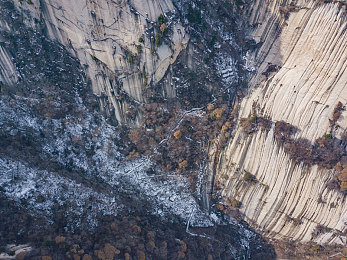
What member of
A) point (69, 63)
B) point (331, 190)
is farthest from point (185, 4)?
point (331, 190)

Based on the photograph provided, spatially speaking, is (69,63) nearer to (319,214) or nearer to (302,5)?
(302,5)

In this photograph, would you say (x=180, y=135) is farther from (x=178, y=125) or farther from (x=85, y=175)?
(x=85, y=175)

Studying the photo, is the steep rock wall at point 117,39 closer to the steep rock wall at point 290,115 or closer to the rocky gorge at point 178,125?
the rocky gorge at point 178,125

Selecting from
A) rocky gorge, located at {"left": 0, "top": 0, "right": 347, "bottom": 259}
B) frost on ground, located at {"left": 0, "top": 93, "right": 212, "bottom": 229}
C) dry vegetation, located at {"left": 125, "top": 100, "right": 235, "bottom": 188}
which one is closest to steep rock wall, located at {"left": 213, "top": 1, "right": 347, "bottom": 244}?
rocky gorge, located at {"left": 0, "top": 0, "right": 347, "bottom": 259}

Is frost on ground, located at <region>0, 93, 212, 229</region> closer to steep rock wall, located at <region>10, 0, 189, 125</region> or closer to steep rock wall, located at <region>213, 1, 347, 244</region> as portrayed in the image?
steep rock wall, located at <region>10, 0, 189, 125</region>

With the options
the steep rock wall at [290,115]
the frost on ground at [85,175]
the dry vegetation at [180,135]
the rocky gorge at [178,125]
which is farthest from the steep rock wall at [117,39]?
the steep rock wall at [290,115]

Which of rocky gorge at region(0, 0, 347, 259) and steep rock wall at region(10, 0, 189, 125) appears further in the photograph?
steep rock wall at region(10, 0, 189, 125)
